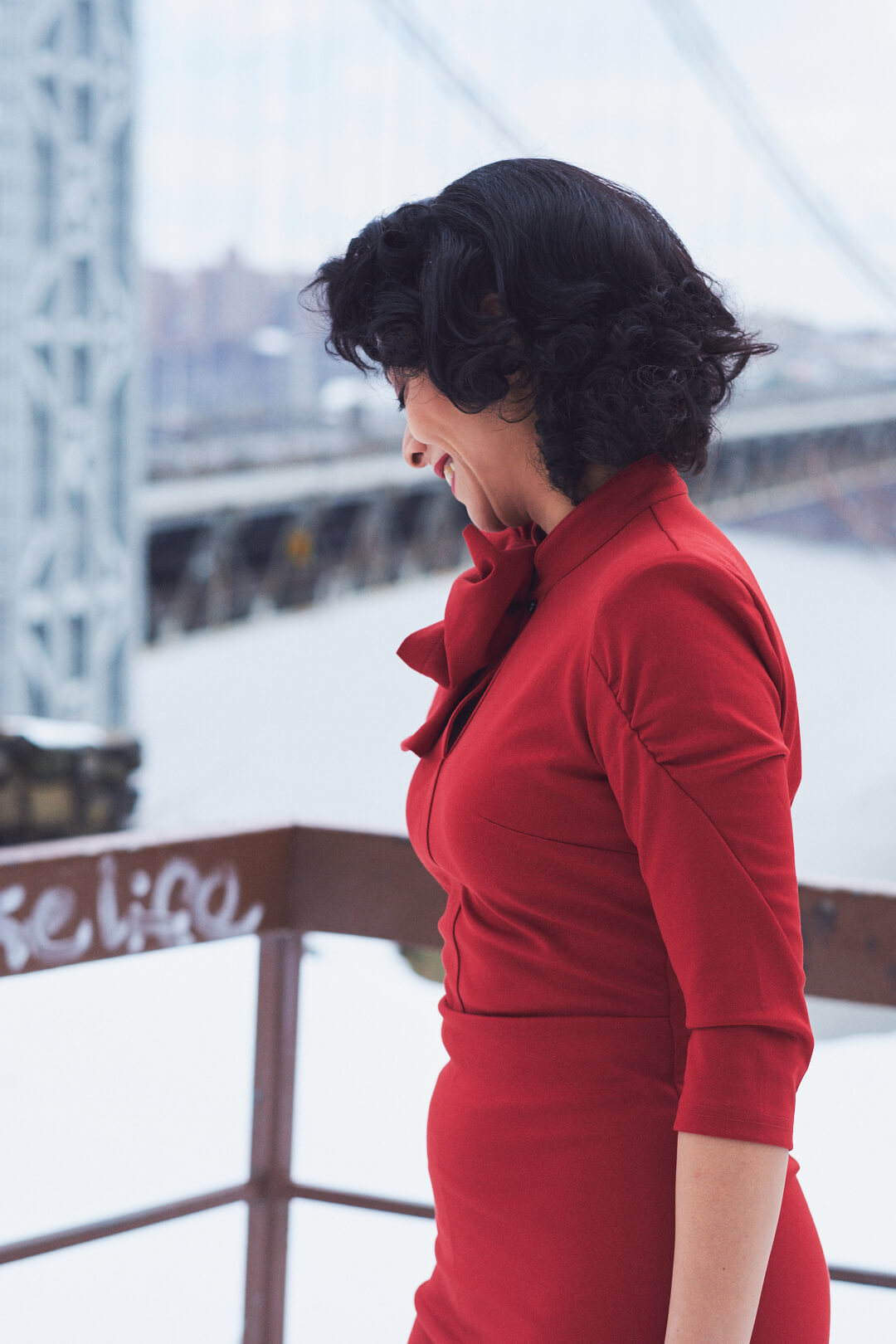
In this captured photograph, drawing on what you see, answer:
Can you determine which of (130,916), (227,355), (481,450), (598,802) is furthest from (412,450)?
(227,355)

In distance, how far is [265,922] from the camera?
98 centimetres

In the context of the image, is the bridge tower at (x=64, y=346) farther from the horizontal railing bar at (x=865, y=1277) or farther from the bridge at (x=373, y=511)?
the horizontal railing bar at (x=865, y=1277)

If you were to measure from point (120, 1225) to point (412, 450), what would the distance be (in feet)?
2.10

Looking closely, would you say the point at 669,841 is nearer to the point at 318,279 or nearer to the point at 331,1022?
the point at 318,279

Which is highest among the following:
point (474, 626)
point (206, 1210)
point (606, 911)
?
point (474, 626)

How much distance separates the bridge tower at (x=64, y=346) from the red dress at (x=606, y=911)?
507 centimetres

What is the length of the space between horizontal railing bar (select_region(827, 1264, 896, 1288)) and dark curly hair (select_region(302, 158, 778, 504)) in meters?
0.63

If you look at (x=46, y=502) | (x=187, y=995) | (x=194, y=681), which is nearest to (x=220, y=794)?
(x=194, y=681)

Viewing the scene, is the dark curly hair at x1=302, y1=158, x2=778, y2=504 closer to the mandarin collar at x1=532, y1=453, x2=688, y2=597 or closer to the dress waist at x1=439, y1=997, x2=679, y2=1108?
the mandarin collar at x1=532, y1=453, x2=688, y2=597

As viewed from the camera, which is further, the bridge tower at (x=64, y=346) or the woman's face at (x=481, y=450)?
the bridge tower at (x=64, y=346)

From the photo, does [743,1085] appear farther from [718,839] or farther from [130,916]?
[130,916]

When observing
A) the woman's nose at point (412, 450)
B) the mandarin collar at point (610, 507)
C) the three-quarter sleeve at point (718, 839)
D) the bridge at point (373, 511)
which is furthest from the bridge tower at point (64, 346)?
the three-quarter sleeve at point (718, 839)

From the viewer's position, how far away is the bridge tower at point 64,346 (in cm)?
518

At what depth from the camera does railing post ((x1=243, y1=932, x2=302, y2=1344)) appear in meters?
1.00
